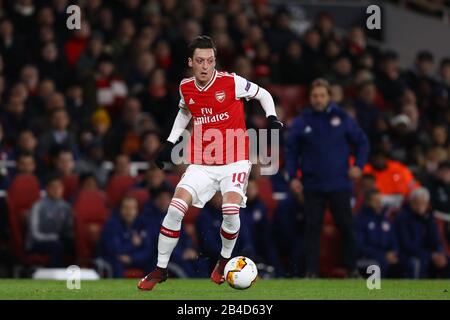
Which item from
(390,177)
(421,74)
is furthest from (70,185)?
(421,74)

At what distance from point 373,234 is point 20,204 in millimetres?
4680

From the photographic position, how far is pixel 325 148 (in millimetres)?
14102

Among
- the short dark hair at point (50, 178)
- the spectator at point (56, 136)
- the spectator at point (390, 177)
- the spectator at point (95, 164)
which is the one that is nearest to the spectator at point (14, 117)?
the spectator at point (56, 136)

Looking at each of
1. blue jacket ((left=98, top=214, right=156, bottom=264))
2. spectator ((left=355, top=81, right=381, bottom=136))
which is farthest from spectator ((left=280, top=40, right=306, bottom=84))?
blue jacket ((left=98, top=214, right=156, bottom=264))

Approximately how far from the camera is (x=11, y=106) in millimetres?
17156

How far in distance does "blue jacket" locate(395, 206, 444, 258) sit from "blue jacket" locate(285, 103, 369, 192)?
7.86 ft

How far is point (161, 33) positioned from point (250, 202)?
545cm

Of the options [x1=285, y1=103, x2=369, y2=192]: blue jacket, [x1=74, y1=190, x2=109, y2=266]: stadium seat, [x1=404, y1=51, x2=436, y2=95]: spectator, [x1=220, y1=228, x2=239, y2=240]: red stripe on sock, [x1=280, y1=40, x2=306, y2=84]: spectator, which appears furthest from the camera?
[x1=404, y1=51, x2=436, y2=95]: spectator

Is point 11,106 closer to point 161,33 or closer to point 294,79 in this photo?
point 161,33

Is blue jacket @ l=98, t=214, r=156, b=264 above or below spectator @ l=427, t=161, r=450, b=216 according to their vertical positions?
below

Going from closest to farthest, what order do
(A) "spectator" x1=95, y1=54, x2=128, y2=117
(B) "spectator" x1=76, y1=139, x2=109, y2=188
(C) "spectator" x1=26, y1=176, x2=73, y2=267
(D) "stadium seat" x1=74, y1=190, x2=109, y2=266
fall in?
(C) "spectator" x1=26, y1=176, x2=73, y2=267, (D) "stadium seat" x1=74, y1=190, x2=109, y2=266, (B) "spectator" x1=76, y1=139, x2=109, y2=188, (A) "spectator" x1=95, y1=54, x2=128, y2=117

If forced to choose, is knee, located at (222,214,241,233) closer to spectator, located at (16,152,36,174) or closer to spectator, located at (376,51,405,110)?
spectator, located at (16,152,36,174)

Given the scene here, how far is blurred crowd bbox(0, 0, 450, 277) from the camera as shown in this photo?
15734 millimetres
